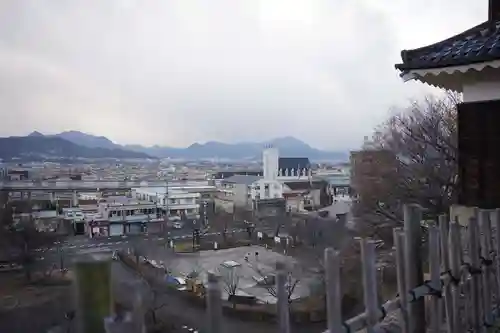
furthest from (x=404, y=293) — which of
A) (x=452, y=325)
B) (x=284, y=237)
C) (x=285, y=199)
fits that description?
(x=285, y=199)

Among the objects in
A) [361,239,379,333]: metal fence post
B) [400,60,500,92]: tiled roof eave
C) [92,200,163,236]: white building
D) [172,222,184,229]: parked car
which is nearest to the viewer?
[361,239,379,333]: metal fence post

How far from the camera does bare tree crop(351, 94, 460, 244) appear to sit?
945cm

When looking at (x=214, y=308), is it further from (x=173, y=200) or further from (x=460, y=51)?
(x=173, y=200)

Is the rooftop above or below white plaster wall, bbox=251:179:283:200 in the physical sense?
above

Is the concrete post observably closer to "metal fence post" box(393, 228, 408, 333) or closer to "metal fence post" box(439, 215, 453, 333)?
"metal fence post" box(439, 215, 453, 333)

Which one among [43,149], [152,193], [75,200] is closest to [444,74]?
[43,149]

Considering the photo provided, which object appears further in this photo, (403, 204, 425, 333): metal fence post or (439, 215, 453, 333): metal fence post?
(439, 215, 453, 333): metal fence post

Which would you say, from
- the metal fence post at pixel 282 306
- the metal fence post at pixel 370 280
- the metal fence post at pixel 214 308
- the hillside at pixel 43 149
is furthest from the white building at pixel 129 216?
the metal fence post at pixel 214 308

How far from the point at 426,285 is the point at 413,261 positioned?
6.1 inches

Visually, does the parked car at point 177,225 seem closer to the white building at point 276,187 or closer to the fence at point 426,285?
the white building at point 276,187

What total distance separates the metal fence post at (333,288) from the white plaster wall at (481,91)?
2.08 m

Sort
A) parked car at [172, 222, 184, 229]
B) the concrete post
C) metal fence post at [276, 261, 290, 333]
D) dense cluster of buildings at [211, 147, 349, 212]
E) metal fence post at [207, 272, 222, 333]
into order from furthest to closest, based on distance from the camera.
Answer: dense cluster of buildings at [211, 147, 349, 212], parked car at [172, 222, 184, 229], the concrete post, metal fence post at [276, 261, 290, 333], metal fence post at [207, 272, 222, 333]

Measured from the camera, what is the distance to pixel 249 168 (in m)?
26.6

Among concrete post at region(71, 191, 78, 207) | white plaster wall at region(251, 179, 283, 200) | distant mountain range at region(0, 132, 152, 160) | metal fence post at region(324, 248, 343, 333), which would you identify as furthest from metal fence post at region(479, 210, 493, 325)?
white plaster wall at region(251, 179, 283, 200)
